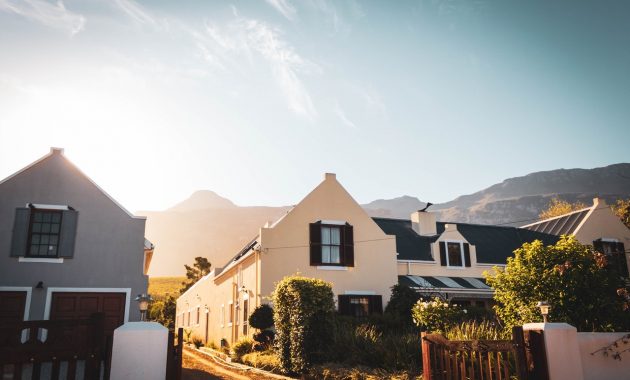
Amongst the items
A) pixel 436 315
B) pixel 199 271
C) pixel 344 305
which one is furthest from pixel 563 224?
pixel 199 271

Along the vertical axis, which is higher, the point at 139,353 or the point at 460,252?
the point at 460,252

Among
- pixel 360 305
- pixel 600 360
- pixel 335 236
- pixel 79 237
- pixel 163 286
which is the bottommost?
pixel 600 360

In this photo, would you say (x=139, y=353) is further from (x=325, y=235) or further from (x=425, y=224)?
(x=425, y=224)

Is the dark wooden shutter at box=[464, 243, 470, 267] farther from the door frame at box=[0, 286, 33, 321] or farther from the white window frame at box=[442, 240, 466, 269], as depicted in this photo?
the door frame at box=[0, 286, 33, 321]

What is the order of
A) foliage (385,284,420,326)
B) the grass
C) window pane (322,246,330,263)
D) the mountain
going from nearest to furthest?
foliage (385,284,420,326), window pane (322,246,330,263), the grass, the mountain

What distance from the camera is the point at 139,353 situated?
6891 millimetres

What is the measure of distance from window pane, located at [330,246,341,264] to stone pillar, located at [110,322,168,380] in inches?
610

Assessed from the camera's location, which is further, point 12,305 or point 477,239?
point 477,239

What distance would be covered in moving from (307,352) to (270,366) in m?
2.70

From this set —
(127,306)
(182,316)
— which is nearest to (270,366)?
(127,306)

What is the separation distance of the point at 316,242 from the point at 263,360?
22.1 feet

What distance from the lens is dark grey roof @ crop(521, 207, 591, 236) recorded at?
3108cm

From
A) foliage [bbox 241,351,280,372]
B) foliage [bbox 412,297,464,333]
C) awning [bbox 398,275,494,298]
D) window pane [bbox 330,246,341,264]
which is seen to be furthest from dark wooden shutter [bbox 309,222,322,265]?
foliage [bbox 412,297,464,333]

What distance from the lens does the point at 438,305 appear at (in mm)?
15094
